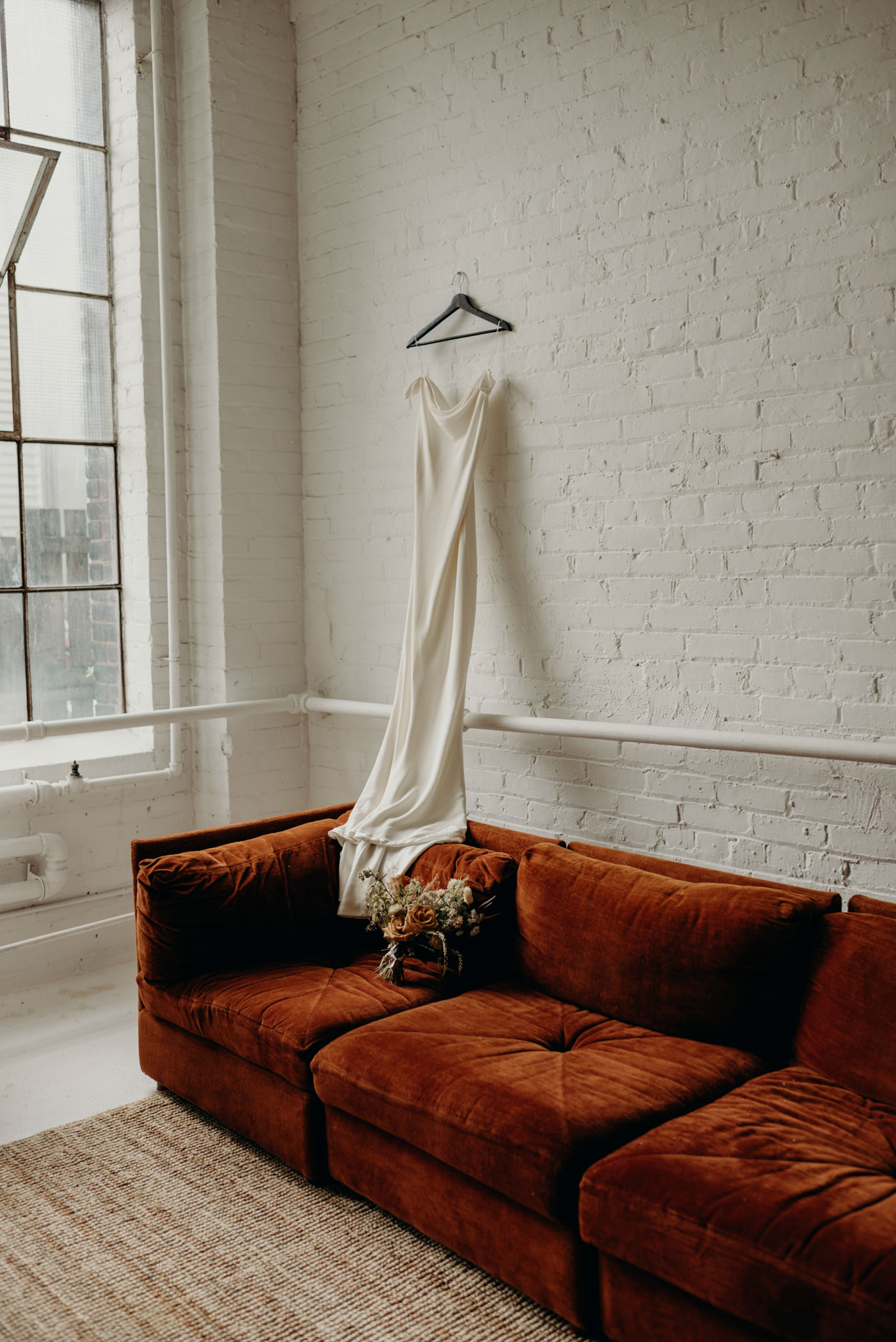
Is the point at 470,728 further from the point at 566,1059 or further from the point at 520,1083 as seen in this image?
the point at 520,1083

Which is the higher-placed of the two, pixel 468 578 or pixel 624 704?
pixel 468 578

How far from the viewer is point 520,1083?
2227 millimetres

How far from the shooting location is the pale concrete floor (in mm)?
2996

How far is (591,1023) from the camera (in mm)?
2580

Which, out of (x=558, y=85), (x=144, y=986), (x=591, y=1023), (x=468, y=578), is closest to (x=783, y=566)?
(x=468, y=578)

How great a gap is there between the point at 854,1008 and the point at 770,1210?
60cm

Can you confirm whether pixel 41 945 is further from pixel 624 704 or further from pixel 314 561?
pixel 624 704

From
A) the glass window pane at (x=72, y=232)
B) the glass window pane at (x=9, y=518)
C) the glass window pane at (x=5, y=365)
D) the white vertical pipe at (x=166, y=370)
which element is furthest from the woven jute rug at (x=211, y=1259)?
the glass window pane at (x=72, y=232)

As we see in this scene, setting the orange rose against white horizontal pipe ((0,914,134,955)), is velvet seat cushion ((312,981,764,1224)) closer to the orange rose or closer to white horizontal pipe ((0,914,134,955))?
the orange rose

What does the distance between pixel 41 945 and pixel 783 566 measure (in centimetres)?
267

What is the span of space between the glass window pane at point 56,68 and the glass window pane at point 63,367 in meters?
0.60

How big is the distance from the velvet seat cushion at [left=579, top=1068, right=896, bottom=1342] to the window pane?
9.51 ft

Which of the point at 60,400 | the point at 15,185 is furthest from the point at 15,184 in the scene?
the point at 60,400

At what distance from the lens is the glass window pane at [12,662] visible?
3.91m
